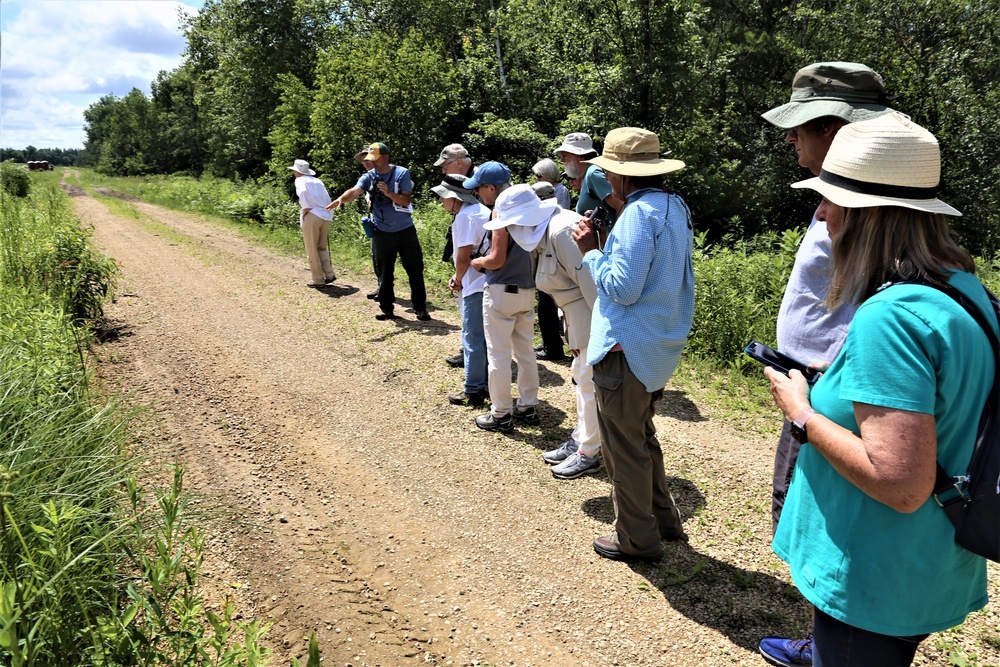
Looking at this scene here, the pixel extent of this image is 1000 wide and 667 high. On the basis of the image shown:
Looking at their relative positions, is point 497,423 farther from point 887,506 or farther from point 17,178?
point 17,178

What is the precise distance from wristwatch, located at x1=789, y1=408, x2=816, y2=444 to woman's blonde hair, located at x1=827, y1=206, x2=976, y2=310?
30cm

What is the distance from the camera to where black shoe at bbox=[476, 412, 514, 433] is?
5074mm

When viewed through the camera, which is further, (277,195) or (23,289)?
(277,195)

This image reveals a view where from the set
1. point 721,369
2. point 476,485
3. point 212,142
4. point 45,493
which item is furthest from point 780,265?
point 212,142

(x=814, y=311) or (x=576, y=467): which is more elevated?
(x=814, y=311)

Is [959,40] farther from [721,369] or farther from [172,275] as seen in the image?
[172,275]

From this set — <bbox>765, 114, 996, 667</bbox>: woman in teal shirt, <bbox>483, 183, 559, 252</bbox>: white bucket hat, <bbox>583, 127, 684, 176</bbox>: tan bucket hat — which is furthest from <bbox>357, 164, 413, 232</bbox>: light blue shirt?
<bbox>765, 114, 996, 667</bbox>: woman in teal shirt

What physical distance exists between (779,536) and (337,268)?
10170mm

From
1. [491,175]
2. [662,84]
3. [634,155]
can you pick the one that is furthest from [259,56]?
[634,155]

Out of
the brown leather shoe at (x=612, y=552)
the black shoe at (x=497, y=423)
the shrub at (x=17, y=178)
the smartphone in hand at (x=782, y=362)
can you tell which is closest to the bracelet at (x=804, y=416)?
the smartphone in hand at (x=782, y=362)

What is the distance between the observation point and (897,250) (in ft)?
5.00

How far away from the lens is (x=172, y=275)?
10500 millimetres

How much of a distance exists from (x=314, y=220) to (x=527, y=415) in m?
5.93

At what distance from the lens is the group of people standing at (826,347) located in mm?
1430
